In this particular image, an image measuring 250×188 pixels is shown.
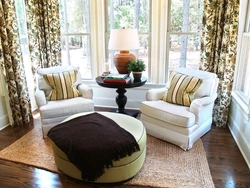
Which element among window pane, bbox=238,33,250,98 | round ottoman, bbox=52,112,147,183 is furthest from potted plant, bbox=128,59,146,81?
window pane, bbox=238,33,250,98

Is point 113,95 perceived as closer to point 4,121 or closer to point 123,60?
point 123,60

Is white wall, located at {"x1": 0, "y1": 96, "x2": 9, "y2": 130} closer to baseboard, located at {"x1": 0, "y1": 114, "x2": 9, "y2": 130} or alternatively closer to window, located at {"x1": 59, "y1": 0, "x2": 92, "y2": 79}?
baseboard, located at {"x1": 0, "y1": 114, "x2": 9, "y2": 130}

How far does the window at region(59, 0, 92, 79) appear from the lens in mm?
3738

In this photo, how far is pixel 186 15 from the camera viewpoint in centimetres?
335

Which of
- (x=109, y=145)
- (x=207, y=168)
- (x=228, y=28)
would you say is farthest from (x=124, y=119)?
(x=228, y=28)

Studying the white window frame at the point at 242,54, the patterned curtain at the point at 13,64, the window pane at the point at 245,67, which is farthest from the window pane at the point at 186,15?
the patterned curtain at the point at 13,64

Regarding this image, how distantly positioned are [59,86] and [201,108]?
1889 mm

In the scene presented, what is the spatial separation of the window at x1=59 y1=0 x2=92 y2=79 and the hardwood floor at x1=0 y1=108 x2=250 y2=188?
5.94ft

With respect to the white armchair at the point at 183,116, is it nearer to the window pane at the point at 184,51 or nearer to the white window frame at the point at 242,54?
the white window frame at the point at 242,54

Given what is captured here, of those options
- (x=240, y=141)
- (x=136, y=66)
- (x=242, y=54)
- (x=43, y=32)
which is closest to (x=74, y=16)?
(x=43, y=32)

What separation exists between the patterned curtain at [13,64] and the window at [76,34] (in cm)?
96

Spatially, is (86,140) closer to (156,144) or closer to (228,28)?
(156,144)

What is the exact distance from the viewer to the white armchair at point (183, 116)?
2527 millimetres

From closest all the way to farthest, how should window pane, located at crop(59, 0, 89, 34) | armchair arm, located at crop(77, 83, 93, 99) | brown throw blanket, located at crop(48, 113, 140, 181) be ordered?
1. brown throw blanket, located at crop(48, 113, 140, 181)
2. armchair arm, located at crop(77, 83, 93, 99)
3. window pane, located at crop(59, 0, 89, 34)
